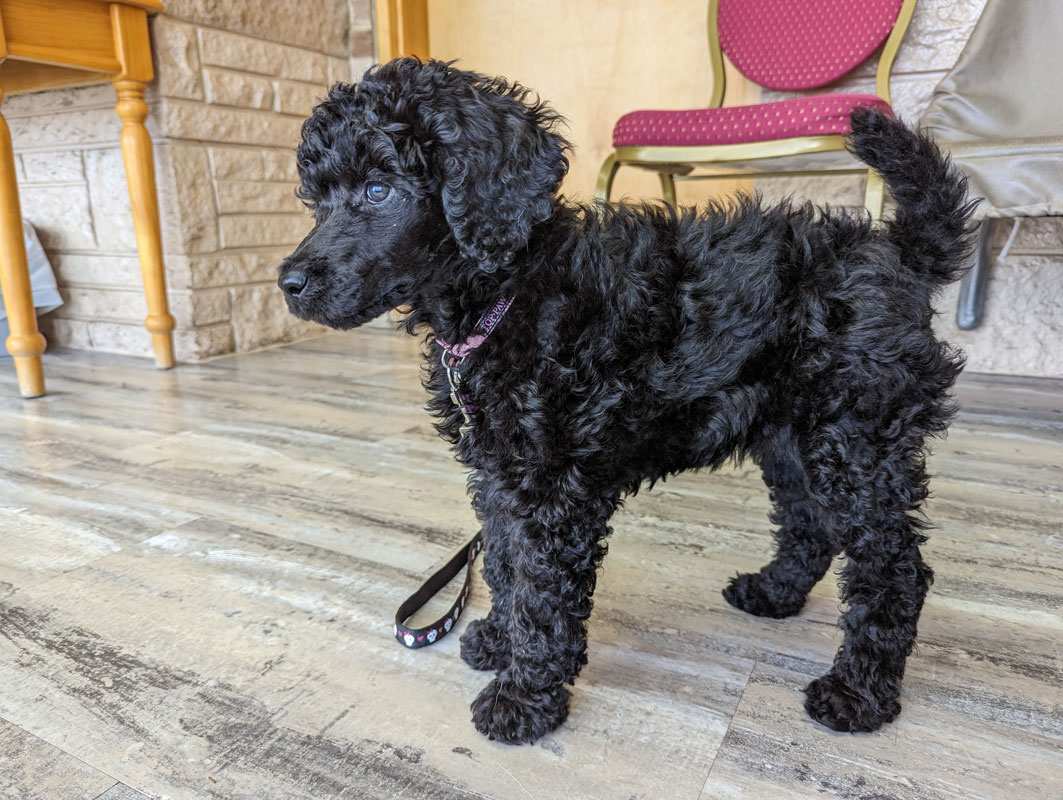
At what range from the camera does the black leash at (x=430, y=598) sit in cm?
137

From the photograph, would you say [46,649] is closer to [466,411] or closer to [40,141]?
[466,411]

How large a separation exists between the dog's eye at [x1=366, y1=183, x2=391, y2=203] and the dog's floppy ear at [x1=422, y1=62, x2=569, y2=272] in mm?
81

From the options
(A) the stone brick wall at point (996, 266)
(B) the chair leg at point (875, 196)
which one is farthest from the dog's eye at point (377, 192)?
(A) the stone brick wall at point (996, 266)

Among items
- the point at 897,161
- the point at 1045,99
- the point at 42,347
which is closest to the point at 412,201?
the point at 897,161

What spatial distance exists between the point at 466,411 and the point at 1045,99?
2.89 metres

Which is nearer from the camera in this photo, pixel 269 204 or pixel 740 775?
pixel 740 775

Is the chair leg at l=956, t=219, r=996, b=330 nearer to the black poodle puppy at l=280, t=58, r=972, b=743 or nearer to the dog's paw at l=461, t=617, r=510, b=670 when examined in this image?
the black poodle puppy at l=280, t=58, r=972, b=743

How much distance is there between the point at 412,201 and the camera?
107 cm

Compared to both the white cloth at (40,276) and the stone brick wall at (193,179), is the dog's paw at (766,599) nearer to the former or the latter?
the stone brick wall at (193,179)

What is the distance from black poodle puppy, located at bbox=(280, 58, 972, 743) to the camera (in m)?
1.06

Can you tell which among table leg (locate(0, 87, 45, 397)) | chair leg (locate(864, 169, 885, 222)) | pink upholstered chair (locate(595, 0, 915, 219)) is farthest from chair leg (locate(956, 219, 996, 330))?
table leg (locate(0, 87, 45, 397))

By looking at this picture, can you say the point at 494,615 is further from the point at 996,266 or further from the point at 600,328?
the point at 996,266

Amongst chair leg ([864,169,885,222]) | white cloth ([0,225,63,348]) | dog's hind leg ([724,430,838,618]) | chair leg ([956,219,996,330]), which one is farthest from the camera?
white cloth ([0,225,63,348])

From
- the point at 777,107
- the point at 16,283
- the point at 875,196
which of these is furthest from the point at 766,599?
the point at 16,283
